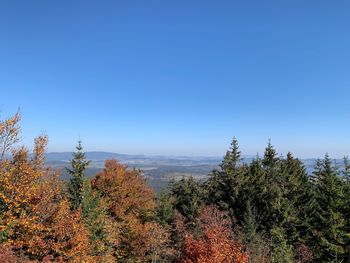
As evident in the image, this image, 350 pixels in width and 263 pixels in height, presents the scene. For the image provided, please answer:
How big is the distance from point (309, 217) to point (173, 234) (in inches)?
813

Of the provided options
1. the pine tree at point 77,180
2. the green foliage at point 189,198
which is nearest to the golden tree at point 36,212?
the pine tree at point 77,180

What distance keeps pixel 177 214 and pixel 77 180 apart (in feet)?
62.8

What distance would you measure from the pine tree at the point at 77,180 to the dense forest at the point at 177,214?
→ 0.12 m

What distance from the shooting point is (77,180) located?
3934 cm

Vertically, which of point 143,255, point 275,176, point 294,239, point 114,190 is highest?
point 275,176

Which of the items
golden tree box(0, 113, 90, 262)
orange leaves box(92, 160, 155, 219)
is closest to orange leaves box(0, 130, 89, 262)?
golden tree box(0, 113, 90, 262)

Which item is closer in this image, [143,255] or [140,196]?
[143,255]

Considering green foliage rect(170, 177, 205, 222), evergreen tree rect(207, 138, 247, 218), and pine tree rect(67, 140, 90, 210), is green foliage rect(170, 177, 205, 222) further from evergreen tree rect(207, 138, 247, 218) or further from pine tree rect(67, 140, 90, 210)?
pine tree rect(67, 140, 90, 210)

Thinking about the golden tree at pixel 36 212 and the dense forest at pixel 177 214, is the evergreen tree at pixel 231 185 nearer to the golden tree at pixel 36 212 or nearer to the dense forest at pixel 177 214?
the dense forest at pixel 177 214

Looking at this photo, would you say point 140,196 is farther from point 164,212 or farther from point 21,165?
point 21,165

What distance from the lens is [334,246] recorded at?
3050cm

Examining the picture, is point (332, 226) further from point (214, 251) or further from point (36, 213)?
point (36, 213)

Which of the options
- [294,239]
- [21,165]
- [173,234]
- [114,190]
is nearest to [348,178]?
[294,239]

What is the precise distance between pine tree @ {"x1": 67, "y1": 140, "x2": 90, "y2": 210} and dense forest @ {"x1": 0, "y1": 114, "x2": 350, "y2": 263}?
12 cm
